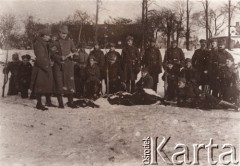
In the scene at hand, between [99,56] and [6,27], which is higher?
[6,27]

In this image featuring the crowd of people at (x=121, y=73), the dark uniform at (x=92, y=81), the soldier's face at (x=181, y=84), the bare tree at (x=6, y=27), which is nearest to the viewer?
the crowd of people at (x=121, y=73)

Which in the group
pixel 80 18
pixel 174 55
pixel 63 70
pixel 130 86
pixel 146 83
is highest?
pixel 80 18

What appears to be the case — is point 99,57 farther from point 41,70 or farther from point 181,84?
point 181,84

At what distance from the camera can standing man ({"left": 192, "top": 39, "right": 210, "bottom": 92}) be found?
22.1 feet

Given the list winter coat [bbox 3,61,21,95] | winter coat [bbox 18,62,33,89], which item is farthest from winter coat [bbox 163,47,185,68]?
winter coat [bbox 3,61,21,95]

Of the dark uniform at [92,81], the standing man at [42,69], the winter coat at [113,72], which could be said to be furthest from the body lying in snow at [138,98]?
the standing man at [42,69]

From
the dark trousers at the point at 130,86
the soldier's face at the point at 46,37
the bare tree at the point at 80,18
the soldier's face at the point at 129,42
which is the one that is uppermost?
the bare tree at the point at 80,18

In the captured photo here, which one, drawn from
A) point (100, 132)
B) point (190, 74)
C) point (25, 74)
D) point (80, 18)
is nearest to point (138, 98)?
point (190, 74)

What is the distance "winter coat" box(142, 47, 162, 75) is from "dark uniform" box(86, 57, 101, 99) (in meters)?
0.92

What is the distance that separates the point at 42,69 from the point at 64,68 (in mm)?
407

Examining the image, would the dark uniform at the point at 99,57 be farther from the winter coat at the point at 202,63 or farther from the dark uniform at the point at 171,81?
the winter coat at the point at 202,63

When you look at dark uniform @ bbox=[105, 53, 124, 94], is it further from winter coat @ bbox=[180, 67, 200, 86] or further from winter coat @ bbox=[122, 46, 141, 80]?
winter coat @ bbox=[180, 67, 200, 86]

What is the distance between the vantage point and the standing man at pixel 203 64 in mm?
6723

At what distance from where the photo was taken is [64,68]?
616 centimetres
